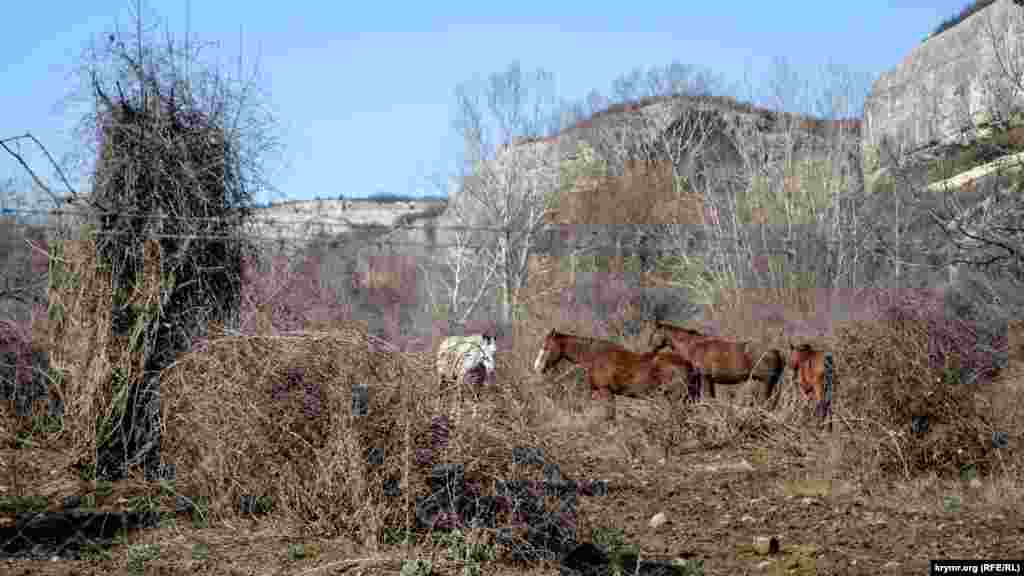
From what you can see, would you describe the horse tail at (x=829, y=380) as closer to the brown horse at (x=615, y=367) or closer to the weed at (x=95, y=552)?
the brown horse at (x=615, y=367)

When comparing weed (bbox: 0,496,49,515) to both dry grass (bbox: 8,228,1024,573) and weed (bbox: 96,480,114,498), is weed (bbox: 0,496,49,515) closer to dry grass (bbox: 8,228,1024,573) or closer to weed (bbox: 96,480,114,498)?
dry grass (bbox: 8,228,1024,573)

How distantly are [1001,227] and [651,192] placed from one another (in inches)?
1112

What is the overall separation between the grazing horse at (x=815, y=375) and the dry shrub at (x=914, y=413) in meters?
2.61

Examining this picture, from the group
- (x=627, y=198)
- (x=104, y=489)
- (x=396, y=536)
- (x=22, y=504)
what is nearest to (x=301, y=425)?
(x=396, y=536)

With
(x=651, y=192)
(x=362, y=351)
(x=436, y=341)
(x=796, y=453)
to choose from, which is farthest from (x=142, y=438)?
(x=651, y=192)

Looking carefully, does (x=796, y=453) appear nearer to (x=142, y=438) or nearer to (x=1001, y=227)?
(x=1001, y=227)

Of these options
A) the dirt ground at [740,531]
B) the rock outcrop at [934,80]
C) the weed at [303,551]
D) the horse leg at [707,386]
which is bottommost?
the dirt ground at [740,531]

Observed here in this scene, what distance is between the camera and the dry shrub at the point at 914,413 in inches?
405

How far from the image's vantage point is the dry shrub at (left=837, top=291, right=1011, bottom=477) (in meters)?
10.3

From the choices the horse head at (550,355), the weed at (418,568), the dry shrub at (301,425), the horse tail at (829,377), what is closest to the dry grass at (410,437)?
the dry shrub at (301,425)

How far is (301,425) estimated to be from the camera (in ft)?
25.1

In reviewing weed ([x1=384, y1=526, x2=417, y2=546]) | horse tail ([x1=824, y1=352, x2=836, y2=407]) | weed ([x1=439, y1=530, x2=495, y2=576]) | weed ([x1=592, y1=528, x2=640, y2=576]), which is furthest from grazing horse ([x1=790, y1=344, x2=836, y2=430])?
weed ([x1=439, y1=530, x2=495, y2=576])

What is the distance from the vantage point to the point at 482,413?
24.2 feet

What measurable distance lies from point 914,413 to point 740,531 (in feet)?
7.39
